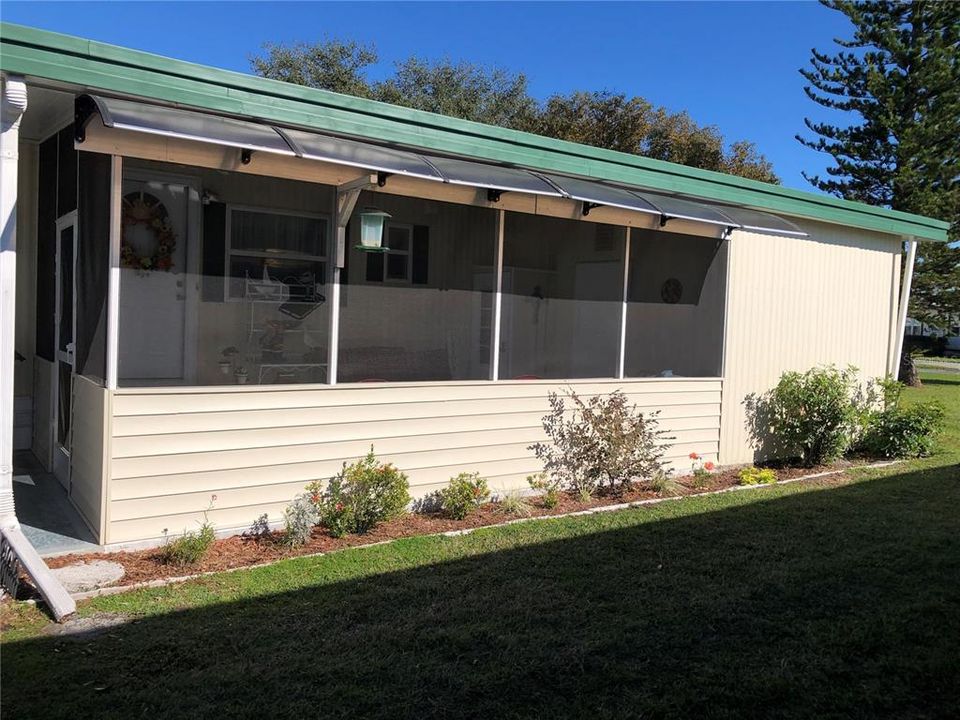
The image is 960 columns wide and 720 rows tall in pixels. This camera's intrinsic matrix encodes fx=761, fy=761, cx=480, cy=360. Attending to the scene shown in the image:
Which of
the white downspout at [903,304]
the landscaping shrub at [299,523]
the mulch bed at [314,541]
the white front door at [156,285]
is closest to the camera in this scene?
the mulch bed at [314,541]

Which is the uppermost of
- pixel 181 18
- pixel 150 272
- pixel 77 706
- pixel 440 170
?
pixel 181 18

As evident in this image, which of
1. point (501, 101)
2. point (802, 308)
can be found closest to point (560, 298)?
point (802, 308)

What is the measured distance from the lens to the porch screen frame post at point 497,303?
252 inches

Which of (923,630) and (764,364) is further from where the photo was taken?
(764,364)

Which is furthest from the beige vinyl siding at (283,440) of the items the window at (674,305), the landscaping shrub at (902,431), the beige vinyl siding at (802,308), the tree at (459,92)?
the tree at (459,92)

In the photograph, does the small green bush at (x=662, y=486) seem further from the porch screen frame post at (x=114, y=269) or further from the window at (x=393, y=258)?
the porch screen frame post at (x=114, y=269)

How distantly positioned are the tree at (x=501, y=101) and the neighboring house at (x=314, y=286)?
18.4 metres

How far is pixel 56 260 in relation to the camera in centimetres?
595

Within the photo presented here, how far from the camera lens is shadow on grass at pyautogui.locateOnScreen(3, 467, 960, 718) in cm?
300

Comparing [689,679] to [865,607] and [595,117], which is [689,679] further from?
[595,117]

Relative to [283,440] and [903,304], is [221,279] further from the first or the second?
[903,304]

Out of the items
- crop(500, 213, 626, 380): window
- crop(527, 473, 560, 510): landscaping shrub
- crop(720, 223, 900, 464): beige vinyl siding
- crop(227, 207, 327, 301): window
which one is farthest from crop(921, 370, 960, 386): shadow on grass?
crop(227, 207, 327, 301): window

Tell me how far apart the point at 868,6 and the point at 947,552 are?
56.8ft

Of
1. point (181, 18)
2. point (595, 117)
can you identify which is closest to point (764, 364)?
point (181, 18)
